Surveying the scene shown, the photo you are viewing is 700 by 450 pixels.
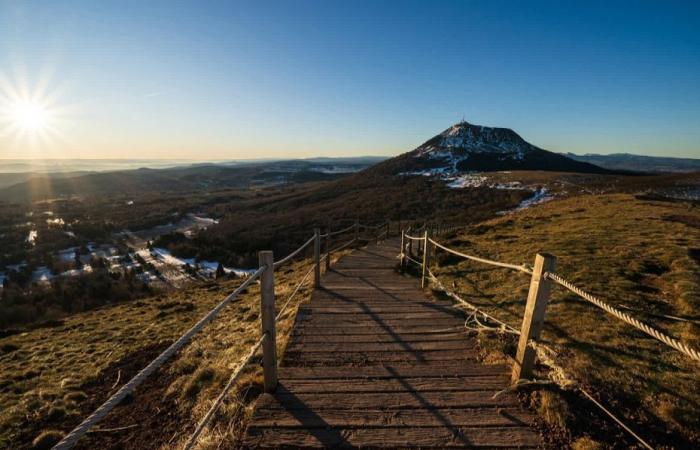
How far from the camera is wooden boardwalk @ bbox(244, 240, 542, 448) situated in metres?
2.74

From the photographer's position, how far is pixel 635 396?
3.33 m

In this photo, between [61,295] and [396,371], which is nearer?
[396,371]

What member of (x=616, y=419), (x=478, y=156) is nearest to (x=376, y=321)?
(x=616, y=419)

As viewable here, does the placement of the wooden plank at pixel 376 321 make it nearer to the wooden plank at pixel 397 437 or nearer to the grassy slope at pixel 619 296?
the grassy slope at pixel 619 296

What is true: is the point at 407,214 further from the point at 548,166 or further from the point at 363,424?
the point at 548,166

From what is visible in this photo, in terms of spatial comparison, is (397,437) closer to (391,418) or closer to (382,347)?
(391,418)

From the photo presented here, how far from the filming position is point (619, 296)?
6.23 metres

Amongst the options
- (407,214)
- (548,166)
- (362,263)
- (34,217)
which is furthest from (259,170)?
(362,263)

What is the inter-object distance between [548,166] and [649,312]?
97868 mm

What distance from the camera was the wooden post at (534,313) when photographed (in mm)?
3047

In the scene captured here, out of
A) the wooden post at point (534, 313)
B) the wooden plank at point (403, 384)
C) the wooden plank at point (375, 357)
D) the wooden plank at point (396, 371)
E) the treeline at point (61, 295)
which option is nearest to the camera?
the wooden post at point (534, 313)

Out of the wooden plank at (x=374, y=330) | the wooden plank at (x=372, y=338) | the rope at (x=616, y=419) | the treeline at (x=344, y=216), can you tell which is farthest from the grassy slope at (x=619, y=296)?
the treeline at (x=344, y=216)

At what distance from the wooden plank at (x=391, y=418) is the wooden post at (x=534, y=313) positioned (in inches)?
19.0

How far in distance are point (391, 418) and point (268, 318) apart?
154 centimetres
